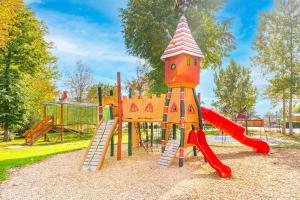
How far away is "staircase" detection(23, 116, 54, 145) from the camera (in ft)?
79.9

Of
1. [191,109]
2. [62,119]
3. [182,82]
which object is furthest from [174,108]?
[62,119]

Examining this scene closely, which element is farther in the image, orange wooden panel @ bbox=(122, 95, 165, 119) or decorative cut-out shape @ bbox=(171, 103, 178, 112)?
orange wooden panel @ bbox=(122, 95, 165, 119)

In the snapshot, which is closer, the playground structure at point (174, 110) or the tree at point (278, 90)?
the playground structure at point (174, 110)

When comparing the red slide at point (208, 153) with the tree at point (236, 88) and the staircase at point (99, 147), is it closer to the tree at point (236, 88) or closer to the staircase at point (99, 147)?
the staircase at point (99, 147)

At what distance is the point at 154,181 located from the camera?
365 inches

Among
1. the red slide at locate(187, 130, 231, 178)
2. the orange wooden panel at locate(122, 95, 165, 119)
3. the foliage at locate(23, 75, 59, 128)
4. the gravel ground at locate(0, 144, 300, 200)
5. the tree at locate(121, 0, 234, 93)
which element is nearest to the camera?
the gravel ground at locate(0, 144, 300, 200)

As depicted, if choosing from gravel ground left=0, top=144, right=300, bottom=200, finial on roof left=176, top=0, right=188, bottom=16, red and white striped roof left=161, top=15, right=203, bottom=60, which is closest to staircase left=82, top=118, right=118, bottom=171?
gravel ground left=0, top=144, right=300, bottom=200

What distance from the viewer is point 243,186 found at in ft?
28.1

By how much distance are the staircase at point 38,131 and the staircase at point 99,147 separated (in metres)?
13.1

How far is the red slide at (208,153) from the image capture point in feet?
32.0

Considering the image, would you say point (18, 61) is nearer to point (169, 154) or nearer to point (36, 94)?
point (36, 94)

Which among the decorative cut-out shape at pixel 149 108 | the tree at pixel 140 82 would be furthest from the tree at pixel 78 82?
the decorative cut-out shape at pixel 149 108

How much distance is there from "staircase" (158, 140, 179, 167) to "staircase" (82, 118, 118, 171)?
246cm

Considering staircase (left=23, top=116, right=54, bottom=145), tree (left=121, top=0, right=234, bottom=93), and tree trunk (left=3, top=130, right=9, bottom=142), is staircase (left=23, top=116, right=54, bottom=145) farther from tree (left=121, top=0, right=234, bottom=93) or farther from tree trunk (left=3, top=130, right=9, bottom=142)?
tree (left=121, top=0, right=234, bottom=93)
